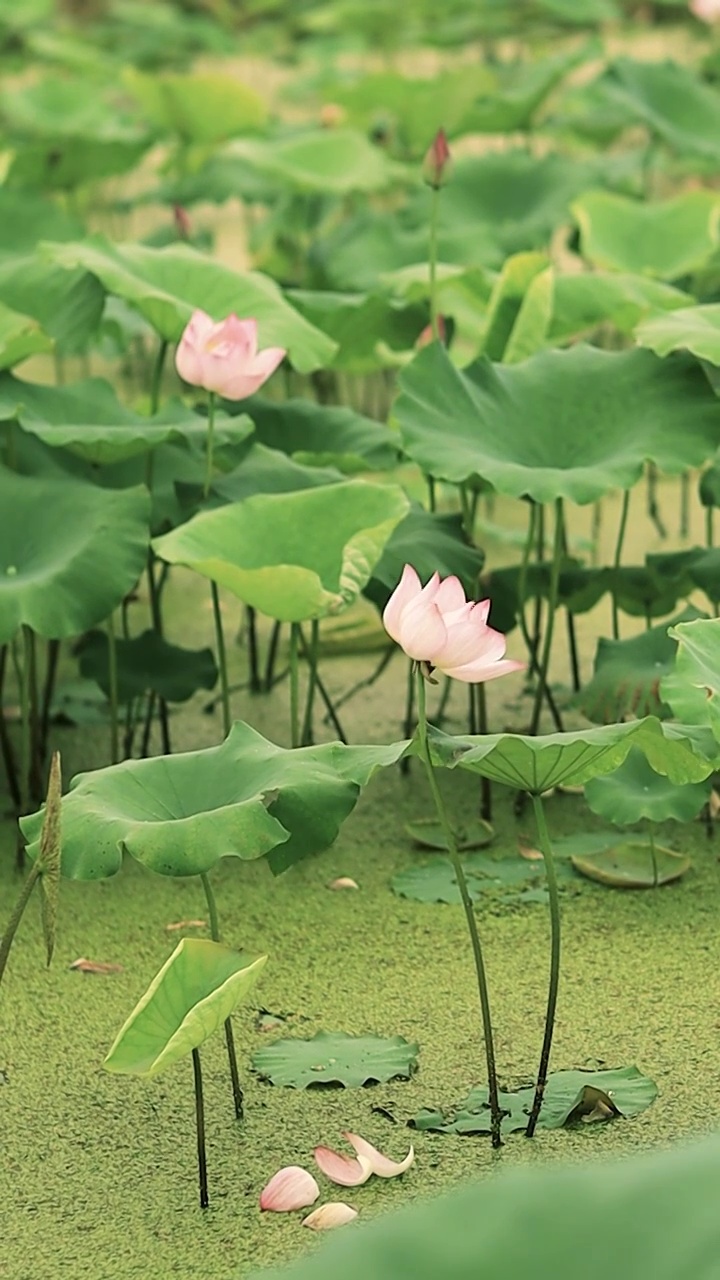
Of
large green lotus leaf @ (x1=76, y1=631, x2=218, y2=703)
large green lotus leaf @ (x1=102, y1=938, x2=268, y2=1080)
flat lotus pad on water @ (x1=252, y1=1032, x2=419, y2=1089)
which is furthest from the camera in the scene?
large green lotus leaf @ (x1=76, y1=631, x2=218, y2=703)

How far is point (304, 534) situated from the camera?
1.85 m

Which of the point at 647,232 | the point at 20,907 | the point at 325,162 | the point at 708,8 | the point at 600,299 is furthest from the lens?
the point at 708,8

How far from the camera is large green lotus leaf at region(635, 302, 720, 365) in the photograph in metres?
1.85

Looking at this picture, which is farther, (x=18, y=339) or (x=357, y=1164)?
(x=18, y=339)

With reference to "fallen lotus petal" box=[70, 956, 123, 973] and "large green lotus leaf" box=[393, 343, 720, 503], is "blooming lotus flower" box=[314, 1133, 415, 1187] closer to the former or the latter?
"fallen lotus petal" box=[70, 956, 123, 973]

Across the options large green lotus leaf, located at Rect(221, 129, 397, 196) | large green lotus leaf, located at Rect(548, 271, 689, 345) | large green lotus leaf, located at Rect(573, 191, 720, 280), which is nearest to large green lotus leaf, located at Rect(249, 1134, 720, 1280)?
large green lotus leaf, located at Rect(548, 271, 689, 345)

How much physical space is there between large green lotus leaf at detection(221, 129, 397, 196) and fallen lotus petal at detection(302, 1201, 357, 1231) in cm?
222

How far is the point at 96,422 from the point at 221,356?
0.30 meters

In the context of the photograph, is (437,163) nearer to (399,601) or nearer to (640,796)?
(640,796)

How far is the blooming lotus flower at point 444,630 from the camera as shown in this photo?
1.30 metres

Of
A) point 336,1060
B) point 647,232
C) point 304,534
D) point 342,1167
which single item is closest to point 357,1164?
point 342,1167

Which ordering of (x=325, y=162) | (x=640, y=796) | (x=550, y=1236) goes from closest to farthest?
(x=550, y=1236) < (x=640, y=796) < (x=325, y=162)

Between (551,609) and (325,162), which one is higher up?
(325,162)

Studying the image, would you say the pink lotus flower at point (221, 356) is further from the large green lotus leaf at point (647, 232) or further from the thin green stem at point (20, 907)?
the large green lotus leaf at point (647, 232)
